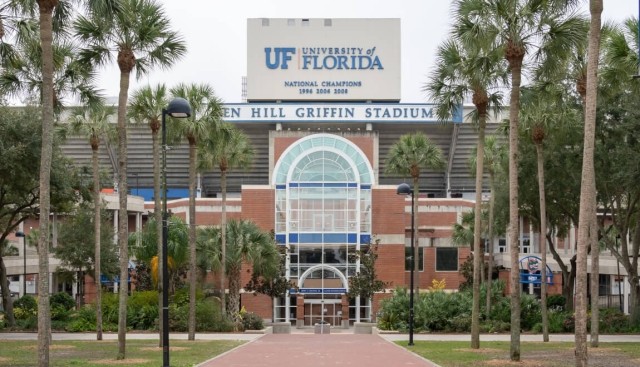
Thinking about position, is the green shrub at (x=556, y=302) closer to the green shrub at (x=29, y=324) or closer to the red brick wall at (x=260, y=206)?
the red brick wall at (x=260, y=206)

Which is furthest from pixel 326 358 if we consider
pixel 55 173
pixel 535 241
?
pixel 535 241

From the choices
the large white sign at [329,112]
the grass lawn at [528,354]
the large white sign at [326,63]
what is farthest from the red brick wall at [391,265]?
the grass lawn at [528,354]

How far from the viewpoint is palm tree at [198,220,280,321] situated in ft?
172

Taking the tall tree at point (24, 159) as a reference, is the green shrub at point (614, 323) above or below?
below

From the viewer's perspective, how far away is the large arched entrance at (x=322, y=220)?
230 ft

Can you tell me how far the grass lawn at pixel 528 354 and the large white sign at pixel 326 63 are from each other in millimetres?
45353

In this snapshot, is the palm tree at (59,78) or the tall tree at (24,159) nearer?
the palm tree at (59,78)

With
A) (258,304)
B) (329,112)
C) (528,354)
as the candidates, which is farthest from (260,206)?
(528,354)

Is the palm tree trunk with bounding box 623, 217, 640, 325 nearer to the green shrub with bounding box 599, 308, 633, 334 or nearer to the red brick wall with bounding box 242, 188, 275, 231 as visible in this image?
the green shrub with bounding box 599, 308, 633, 334

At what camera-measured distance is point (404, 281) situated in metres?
73.1

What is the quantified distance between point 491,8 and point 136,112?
15.0 meters

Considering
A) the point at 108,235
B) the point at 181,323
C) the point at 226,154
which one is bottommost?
the point at 181,323

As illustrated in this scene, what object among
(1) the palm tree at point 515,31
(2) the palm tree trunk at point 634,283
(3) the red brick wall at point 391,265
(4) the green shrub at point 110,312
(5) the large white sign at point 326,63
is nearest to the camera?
(1) the palm tree at point 515,31

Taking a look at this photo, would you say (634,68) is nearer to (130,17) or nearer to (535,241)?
(130,17)
